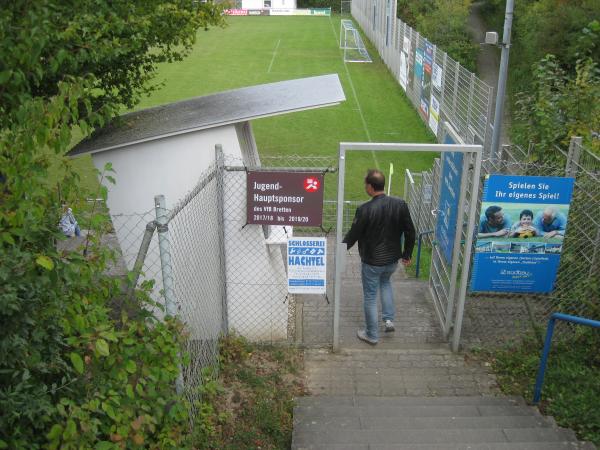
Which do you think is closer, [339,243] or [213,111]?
[339,243]

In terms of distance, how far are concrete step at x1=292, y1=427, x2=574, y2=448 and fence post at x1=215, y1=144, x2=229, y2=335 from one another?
76.0 inches

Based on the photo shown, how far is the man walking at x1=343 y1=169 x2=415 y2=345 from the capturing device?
6188 mm

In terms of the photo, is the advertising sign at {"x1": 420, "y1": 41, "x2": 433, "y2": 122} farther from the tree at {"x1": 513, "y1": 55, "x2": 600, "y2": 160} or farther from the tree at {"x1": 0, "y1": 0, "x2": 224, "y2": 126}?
the tree at {"x1": 0, "y1": 0, "x2": 224, "y2": 126}

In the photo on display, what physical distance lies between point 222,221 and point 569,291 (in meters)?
3.61

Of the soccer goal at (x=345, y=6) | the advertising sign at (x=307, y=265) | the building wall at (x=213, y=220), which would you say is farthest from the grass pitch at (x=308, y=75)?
the soccer goal at (x=345, y=6)

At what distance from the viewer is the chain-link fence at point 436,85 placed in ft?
44.9

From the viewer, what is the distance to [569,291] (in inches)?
267

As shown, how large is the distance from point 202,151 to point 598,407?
13.5 feet

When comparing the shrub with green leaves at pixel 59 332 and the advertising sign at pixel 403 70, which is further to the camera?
the advertising sign at pixel 403 70

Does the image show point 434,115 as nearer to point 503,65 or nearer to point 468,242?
point 503,65

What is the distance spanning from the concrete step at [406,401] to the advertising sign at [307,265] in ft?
3.77

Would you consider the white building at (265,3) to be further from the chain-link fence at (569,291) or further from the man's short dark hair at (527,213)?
the man's short dark hair at (527,213)

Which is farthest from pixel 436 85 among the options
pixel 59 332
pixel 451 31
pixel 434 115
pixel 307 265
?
pixel 59 332

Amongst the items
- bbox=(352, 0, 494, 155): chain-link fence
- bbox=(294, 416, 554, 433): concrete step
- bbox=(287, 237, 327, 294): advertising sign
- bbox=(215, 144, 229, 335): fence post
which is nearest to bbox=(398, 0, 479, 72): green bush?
bbox=(352, 0, 494, 155): chain-link fence
